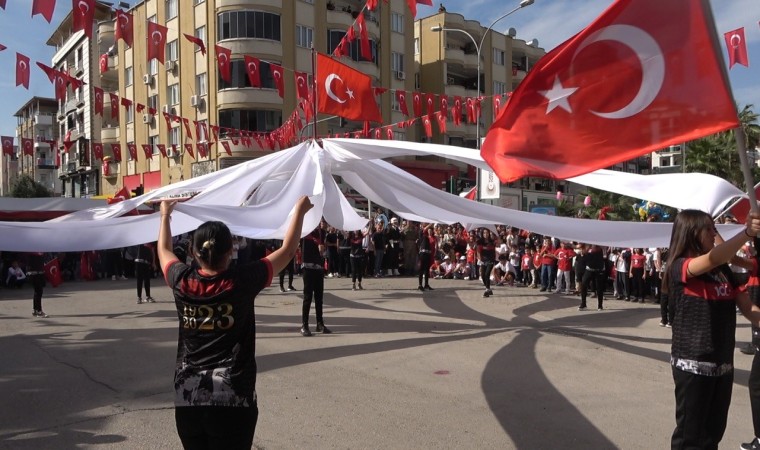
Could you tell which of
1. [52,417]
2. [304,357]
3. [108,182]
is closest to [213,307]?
[52,417]

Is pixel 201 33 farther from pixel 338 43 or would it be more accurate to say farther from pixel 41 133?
pixel 41 133

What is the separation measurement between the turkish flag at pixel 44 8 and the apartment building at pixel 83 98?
32.7 meters

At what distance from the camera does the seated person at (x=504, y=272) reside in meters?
16.7

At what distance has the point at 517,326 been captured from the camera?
9.80 m

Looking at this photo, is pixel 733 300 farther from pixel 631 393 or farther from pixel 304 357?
pixel 304 357

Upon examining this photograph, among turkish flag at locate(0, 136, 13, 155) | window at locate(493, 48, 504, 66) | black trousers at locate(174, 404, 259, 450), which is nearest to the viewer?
black trousers at locate(174, 404, 259, 450)

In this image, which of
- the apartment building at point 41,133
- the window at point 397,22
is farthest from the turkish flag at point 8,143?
the apartment building at point 41,133

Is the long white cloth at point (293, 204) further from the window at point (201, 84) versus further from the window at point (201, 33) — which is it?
the window at point (201, 33)

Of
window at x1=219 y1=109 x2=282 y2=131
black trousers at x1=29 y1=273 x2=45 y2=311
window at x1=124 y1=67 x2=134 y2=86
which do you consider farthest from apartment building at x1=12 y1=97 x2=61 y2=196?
black trousers at x1=29 y1=273 x2=45 y2=311

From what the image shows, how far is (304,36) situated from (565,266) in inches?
887

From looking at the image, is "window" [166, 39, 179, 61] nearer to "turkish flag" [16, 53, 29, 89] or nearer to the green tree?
the green tree

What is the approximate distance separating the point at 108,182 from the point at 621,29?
144ft

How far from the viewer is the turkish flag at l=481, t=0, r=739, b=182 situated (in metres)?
3.37

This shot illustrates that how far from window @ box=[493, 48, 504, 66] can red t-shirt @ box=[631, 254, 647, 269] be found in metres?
33.4
